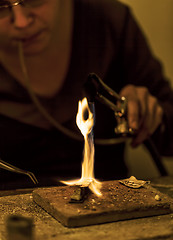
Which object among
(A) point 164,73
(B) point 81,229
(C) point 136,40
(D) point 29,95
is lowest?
(B) point 81,229

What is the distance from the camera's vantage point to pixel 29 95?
54.6 inches

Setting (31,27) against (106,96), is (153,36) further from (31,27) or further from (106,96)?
(106,96)

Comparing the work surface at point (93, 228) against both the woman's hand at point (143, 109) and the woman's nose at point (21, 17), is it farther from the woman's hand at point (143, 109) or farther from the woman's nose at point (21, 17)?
the woman's nose at point (21, 17)

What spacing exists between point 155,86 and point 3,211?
0.99m

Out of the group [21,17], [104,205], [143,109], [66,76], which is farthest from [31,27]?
[104,205]

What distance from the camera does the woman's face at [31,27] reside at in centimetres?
134

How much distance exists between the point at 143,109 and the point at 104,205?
67cm

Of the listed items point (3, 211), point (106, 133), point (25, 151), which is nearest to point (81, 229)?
point (3, 211)

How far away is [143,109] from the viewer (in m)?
1.35

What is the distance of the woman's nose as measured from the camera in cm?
132

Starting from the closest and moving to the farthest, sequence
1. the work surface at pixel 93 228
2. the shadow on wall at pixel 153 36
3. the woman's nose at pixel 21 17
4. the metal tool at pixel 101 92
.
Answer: the work surface at pixel 93 228 → the metal tool at pixel 101 92 → the woman's nose at pixel 21 17 → the shadow on wall at pixel 153 36

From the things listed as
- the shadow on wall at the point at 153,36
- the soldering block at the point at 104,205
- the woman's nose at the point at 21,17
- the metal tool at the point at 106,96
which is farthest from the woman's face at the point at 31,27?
the soldering block at the point at 104,205

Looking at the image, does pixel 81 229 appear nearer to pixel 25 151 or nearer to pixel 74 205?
pixel 74 205

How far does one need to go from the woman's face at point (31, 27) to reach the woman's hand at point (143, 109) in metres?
0.39
